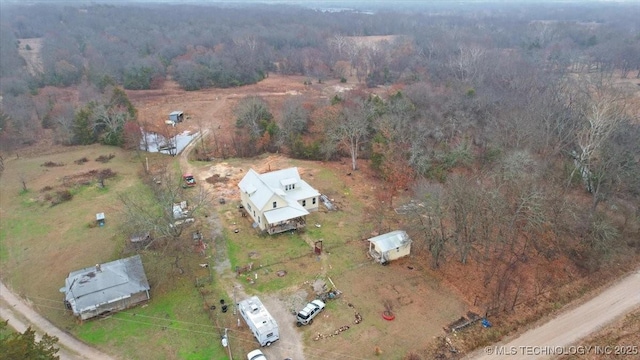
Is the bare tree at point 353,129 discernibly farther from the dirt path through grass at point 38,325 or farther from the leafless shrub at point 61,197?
the dirt path through grass at point 38,325

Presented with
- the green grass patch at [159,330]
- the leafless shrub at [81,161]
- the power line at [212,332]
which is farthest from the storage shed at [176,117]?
the green grass patch at [159,330]

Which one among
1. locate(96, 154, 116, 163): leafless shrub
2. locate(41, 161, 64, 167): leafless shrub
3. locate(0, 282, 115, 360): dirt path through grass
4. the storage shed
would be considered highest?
the storage shed

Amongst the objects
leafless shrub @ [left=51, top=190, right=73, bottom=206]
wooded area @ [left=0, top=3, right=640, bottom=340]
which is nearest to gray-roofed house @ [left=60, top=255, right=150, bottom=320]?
leafless shrub @ [left=51, top=190, right=73, bottom=206]

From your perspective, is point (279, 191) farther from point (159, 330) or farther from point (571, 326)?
point (571, 326)

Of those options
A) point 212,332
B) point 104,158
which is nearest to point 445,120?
point 212,332

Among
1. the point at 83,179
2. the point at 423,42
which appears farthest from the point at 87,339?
the point at 423,42

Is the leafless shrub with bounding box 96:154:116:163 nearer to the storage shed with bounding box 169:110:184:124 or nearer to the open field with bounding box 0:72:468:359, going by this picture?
the open field with bounding box 0:72:468:359
